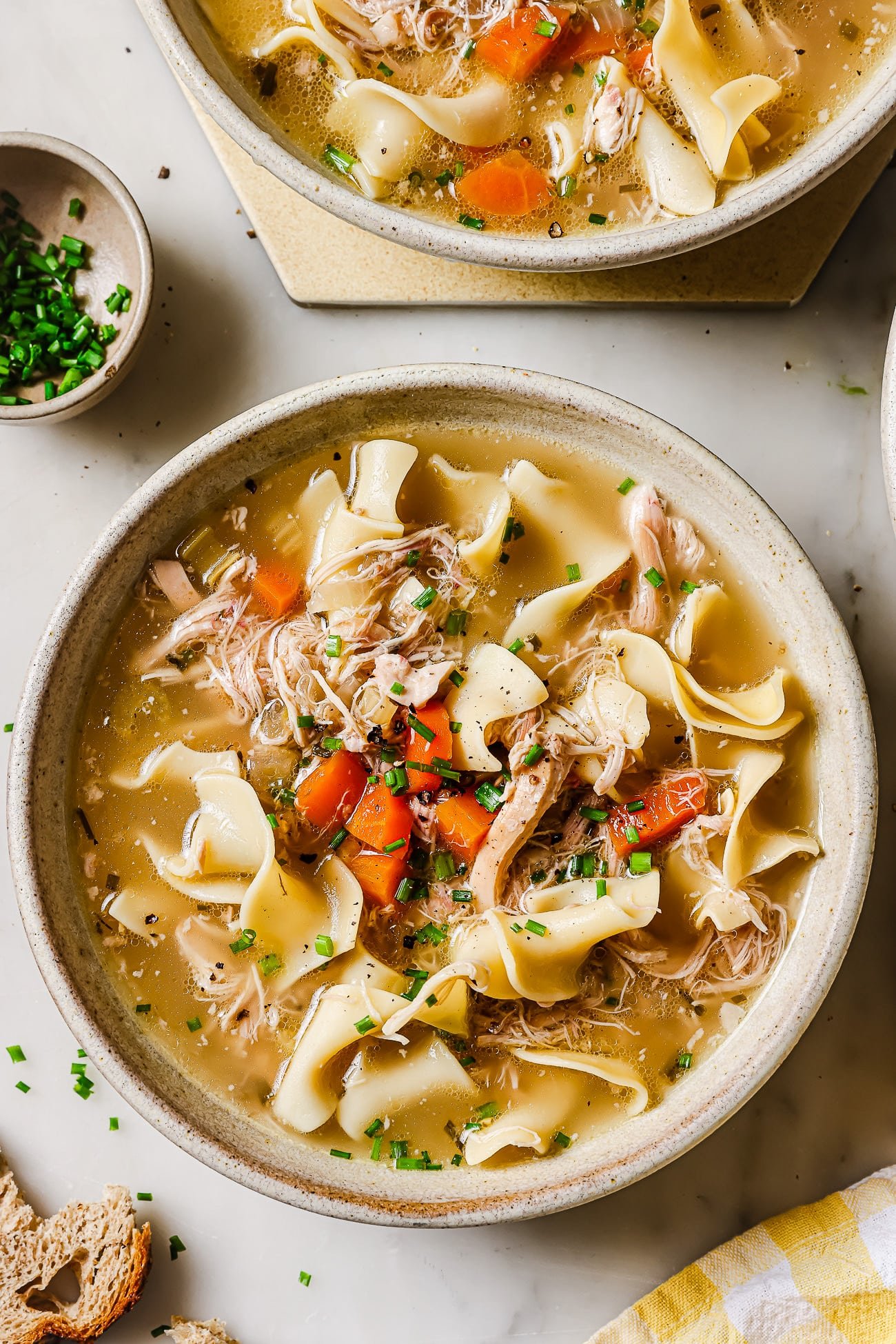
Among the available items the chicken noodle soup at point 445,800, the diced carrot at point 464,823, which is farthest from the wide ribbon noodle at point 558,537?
the diced carrot at point 464,823

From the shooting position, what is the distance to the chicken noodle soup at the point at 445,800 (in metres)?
3.23

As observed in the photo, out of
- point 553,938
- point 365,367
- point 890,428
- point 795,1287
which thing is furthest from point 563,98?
point 795,1287

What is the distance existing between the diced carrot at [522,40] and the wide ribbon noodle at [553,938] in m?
2.43

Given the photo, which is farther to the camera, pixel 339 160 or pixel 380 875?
pixel 339 160

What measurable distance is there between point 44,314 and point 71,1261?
3276mm

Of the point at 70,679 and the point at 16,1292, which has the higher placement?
the point at 70,679

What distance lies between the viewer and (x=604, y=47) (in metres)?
3.38

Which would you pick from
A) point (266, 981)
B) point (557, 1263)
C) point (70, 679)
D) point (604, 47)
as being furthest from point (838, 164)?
point (557, 1263)

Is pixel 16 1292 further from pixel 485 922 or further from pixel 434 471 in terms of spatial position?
pixel 434 471

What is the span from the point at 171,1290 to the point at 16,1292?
0.52 m

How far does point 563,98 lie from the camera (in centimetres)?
340

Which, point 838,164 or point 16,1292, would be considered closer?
point 838,164

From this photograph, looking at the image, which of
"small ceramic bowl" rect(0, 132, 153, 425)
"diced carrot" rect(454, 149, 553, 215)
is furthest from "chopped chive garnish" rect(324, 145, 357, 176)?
"small ceramic bowl" rect(0, 132, 153, 425)

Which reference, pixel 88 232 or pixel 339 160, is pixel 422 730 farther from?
pixel 88 232
